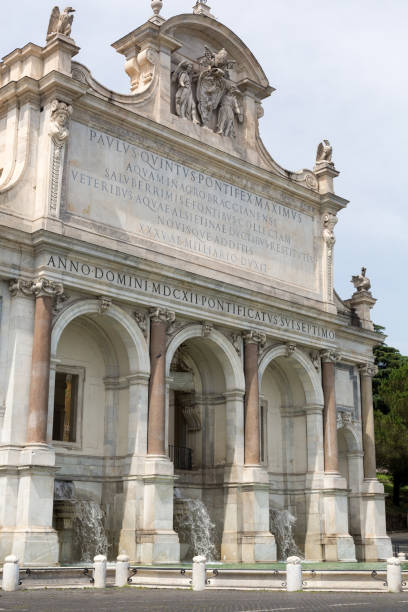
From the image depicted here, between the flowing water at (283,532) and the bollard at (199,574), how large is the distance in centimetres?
1330

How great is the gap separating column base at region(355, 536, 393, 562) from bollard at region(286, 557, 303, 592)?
1748cm

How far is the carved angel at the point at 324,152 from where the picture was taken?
3822 centimetres

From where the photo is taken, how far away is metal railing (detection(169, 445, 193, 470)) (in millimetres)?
31891

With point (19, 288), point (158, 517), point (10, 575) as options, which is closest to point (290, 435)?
point (158, 517)

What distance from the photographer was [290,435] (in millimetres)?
35094

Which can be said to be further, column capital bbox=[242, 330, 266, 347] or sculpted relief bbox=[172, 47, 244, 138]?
sculpted relief bbox=[172, 47, 244, 138]

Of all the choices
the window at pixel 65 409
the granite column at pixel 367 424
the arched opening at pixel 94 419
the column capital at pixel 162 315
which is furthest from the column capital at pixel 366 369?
the window at pixel 65 409

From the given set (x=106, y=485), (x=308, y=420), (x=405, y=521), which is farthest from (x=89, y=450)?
(x=405, y=521)

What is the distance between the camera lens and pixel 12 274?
25.2m

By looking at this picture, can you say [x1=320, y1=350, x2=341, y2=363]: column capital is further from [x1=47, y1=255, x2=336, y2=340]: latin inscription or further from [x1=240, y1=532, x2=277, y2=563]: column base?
[x1=240, y1=532, x2=277, y2=563]: column base

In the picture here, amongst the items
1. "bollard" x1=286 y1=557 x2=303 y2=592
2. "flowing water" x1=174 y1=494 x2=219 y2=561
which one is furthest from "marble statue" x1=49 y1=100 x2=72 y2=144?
"bollard" x1=286 y1=557 x2=303 y2=592

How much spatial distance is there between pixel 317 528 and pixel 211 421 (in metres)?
6.22

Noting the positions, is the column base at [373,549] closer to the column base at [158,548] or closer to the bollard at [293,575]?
the column base at [158,548]

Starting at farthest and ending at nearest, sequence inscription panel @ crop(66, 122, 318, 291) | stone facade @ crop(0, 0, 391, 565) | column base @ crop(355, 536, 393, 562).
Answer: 1. column base @ crop(355, 536, 393, 562)
2. inscription panel @ crop(66, 122, 318, 291)
3. stone facade @ crop(0, 0, 391, 565)
